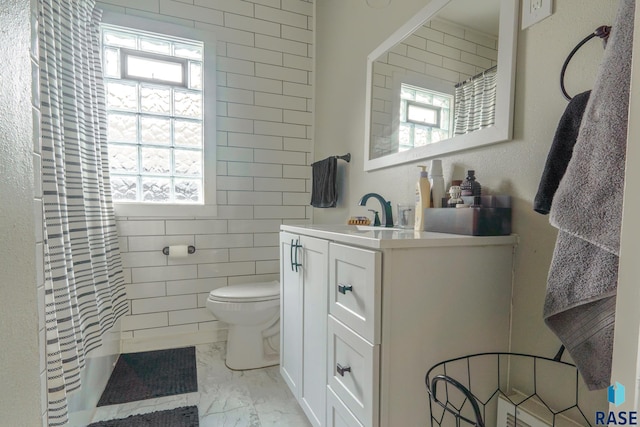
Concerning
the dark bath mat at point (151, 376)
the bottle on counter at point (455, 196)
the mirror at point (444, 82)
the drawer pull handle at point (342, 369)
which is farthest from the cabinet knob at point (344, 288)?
the dark bath mat at point (151, 376)

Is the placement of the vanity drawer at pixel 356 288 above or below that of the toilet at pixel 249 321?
above

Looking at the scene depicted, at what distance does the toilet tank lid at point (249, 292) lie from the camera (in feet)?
6.48

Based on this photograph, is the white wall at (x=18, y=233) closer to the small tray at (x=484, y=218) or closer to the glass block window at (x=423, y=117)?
the small tray at (x=484, y=218)

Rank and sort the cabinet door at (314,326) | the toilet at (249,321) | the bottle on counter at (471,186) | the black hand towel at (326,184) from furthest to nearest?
1. the black hand towel at (326,184)
2. the toilet at (249,321)
3. the cabinet door at (314,326)
4. the bottle on counter at (471,186)

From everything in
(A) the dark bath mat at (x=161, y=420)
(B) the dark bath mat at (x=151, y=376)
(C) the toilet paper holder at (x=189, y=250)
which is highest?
(C) the toilet paper holder at (x=189, y=250)

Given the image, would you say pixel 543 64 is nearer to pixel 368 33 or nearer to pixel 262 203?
pixel 368 33

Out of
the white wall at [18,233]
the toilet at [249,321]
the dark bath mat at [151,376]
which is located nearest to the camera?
the white wall at [18,233]

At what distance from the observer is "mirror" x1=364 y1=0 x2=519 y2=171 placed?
107 cm

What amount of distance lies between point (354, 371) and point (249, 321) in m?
1.16

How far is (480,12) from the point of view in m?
1.16

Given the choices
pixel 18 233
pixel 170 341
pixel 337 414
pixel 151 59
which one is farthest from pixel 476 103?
pixel 170 341

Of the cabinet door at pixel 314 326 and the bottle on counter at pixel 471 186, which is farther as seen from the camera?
the cabinet door at pixel 314 326

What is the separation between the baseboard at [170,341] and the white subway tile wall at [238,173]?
17mm

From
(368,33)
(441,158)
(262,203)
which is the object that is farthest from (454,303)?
(262,203)
